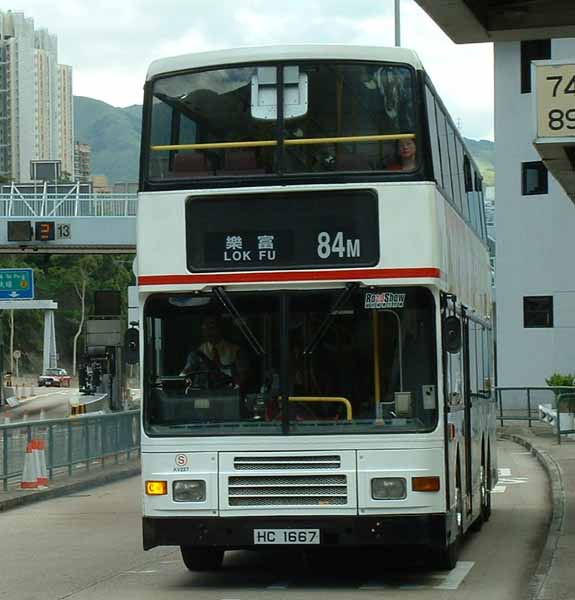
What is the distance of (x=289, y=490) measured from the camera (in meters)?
11.8

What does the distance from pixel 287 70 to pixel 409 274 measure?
1.92 m

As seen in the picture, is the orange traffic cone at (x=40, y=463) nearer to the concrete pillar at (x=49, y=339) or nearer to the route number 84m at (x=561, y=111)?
the route number 84m at (x=561, y=111)

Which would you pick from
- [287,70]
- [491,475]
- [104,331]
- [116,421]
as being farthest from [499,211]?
[287,70]

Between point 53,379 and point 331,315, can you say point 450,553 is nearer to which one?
point 331,315

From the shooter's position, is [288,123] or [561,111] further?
[561,111]

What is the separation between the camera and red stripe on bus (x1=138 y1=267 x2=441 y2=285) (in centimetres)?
1183

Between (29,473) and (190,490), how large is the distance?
38.9 feet

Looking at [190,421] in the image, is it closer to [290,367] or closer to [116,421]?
[290,367]

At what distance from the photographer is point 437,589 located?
1195 centimetres

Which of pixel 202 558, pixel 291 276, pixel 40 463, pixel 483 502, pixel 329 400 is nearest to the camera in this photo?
pixel 329 400

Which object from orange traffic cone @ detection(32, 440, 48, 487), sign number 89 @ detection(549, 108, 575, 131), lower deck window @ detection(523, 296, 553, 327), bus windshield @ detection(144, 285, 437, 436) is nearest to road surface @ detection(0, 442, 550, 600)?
bus windshield @ detection(144, 285, 437, 436)

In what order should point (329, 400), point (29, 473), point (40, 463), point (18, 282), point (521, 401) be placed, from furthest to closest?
point (521, 401) < point (18, 282) < point (40, 463) < point (29, 473) < point (329, 400)

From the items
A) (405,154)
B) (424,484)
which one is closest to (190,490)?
(424,484)

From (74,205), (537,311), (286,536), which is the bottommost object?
(286,536)
